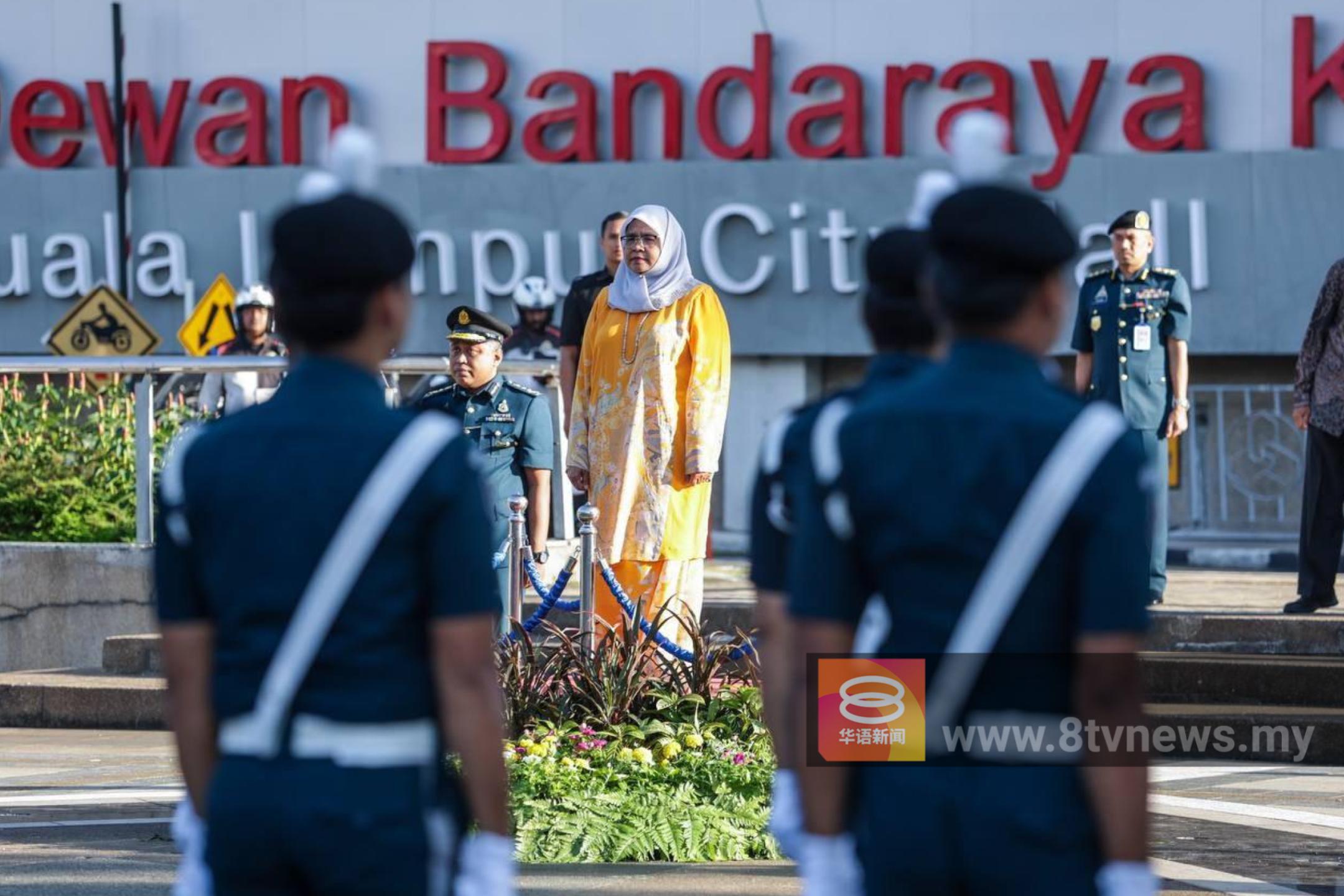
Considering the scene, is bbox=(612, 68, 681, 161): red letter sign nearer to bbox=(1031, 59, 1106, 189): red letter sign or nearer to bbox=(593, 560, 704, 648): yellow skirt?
bbox=(1031, 59, 1106, 189): red letter sign

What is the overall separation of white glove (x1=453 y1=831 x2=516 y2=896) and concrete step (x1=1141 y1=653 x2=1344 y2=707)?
7380mm

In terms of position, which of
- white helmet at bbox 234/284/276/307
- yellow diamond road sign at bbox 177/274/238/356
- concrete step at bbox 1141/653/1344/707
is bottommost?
concrete step at bbox 1141/653/1344/707

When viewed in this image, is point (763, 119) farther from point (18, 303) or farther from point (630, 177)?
point (18, 303)

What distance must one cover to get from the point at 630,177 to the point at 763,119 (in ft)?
4.46

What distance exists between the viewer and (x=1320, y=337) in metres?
10.8

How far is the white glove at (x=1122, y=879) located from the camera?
9.33ft

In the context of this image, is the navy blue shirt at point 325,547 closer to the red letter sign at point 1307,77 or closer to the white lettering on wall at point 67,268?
the red letter sign at point 1307,77

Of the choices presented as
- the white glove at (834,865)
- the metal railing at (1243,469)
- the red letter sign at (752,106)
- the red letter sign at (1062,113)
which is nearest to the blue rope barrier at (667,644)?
the white glove at (834,865)

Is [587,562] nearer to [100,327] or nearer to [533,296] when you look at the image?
[533,296]

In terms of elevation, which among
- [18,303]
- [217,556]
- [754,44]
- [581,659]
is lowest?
[581,659]

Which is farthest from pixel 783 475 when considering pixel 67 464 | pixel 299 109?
Answer: pixel 299 109

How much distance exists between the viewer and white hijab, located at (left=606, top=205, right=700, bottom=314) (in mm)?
9180

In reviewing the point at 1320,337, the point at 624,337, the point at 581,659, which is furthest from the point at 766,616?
→ the point at 1320,337

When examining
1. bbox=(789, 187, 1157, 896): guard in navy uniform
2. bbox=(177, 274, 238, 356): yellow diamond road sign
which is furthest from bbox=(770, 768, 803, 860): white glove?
bbox=(177, 274, 238, 356): yellow diamond road sign
